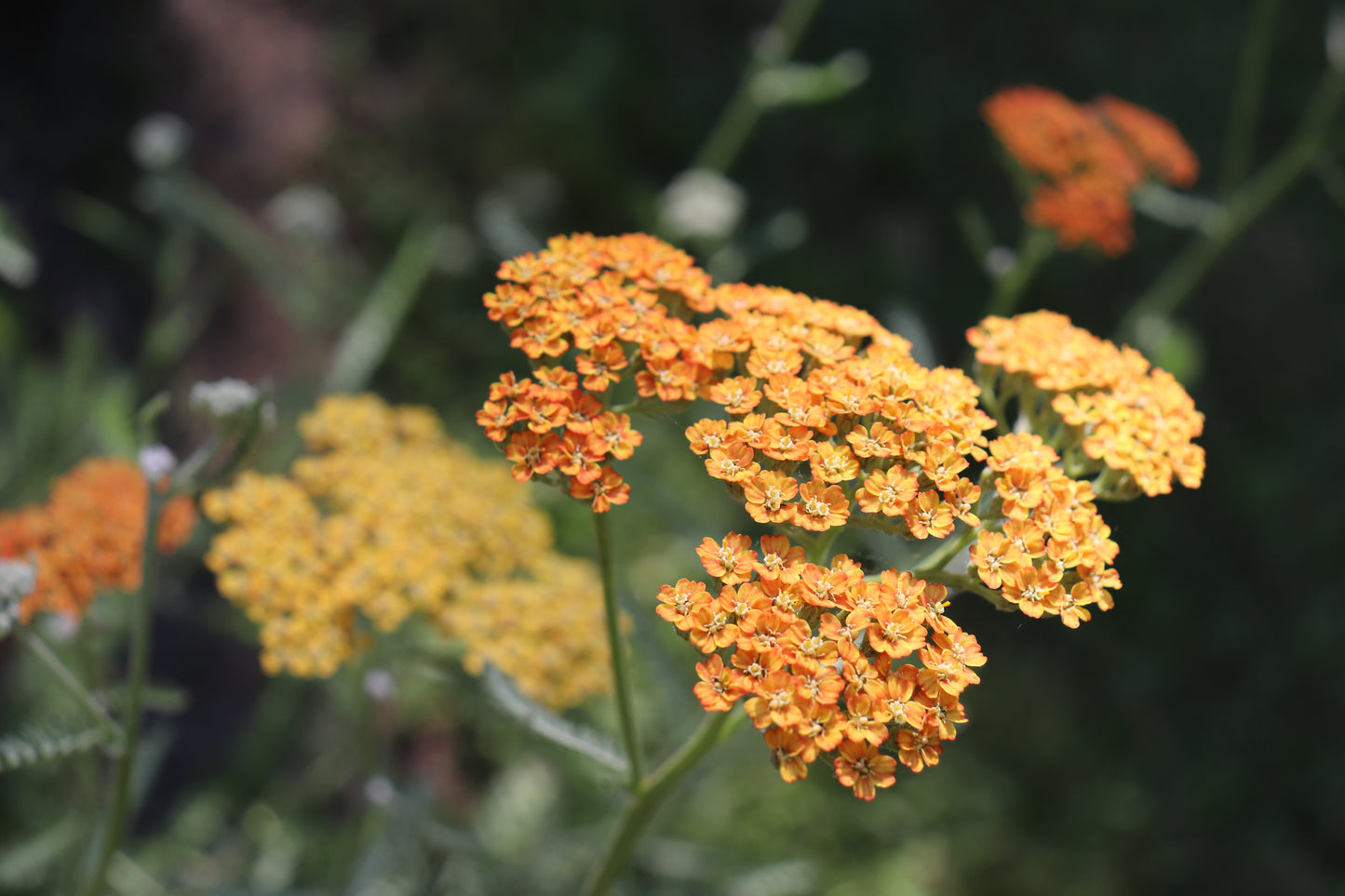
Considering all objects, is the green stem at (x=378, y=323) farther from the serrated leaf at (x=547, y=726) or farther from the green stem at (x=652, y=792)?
the green stem at (x=652, y=792)

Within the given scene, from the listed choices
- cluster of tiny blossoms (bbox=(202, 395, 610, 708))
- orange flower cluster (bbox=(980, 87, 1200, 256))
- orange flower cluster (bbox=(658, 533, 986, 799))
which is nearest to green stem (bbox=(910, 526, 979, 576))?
orange flower cluster (bbox=(658, 533, 986, 799))

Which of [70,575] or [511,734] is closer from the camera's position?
[70,575]

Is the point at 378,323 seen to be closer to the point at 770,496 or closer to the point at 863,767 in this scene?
the point at 770,496

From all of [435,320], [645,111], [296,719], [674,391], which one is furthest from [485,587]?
[645,111]

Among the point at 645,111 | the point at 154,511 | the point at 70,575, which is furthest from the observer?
the point at 645,111

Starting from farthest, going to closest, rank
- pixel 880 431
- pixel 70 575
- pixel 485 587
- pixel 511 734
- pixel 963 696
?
pixel 963 696
pixel 511 734
pixel 485 587
pixel 70 575
pixel 880 431

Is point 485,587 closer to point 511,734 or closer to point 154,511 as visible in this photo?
point 154,511

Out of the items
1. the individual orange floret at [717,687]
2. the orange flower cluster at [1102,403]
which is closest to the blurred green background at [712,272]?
the orange flower cluster at [1102,403]

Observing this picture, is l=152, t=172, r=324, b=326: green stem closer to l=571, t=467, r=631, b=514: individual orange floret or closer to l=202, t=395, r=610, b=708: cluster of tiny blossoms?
l=202, t=395, r=610, b=708: cluster of tiny blossoms
